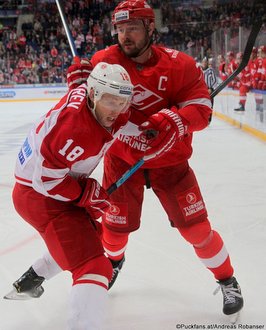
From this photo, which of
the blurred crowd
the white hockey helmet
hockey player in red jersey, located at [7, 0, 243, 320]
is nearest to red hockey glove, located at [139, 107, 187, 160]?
hockey player in red jersey, located at [7, 0, 243, 320]

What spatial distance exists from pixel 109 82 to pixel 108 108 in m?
0.08

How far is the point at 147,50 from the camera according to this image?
75.8 inches

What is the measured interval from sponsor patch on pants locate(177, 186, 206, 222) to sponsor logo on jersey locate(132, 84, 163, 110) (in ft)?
1.30

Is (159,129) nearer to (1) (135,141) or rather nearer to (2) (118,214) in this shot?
(1) (135,141)

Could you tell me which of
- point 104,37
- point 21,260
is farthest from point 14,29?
→ point 21,260

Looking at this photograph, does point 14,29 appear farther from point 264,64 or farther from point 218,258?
point 218,258

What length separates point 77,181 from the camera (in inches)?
65.0

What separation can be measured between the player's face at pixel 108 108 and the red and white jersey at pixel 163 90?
340 mm

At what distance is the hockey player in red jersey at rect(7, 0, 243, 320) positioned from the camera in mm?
1865

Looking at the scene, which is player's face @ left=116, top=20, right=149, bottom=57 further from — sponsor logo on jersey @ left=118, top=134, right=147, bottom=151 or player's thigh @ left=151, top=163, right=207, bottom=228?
player's thigh @ left=151, top=163, right=207, bottom=228

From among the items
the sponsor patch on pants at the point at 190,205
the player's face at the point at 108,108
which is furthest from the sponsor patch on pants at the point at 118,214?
the player's face at the point at 108,108

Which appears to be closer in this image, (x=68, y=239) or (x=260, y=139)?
(x=68, y=239)

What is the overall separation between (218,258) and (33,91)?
10.7m

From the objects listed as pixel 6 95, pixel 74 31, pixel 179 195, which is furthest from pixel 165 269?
pixel 74 31
